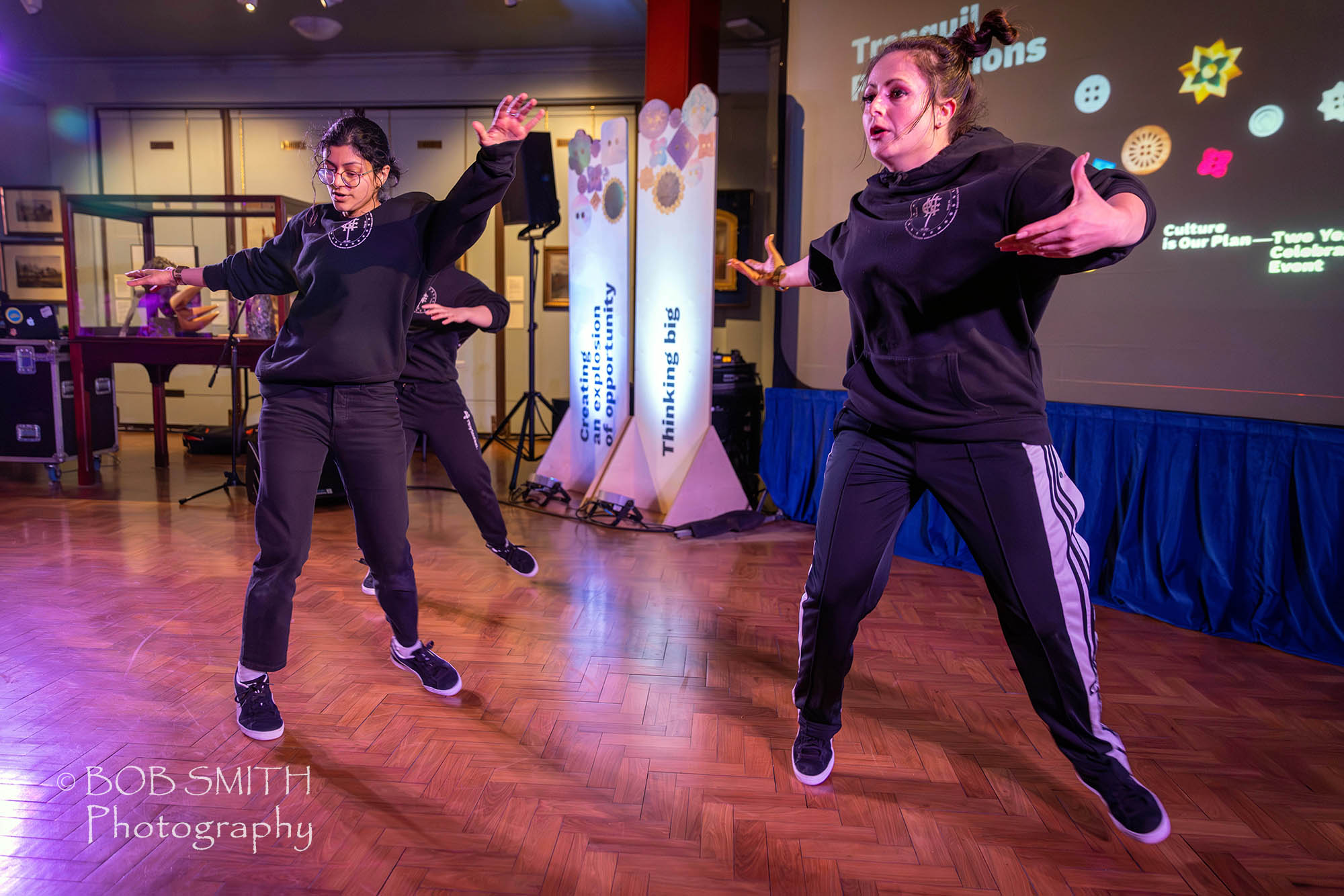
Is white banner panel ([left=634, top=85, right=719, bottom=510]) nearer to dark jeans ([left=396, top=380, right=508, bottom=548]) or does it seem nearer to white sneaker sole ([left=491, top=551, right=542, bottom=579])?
white sneaker sole ([left=491, top=551, right=542, bottom=579])

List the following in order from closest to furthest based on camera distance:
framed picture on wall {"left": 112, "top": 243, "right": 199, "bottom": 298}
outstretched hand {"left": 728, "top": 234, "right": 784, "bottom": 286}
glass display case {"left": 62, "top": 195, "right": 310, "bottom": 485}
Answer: outstretched hand {"left": 728, "top": 234, "right": 784, "bottom": 286}, glass display case {"left": 62, "top": 195, "right": 310, "bottom": 485}, framed picture on wall {"left": 112, "top": 243, "right": 199, "bottom": 298}

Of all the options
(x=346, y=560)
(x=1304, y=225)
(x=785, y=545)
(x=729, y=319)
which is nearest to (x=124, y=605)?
(x=346, y=560)

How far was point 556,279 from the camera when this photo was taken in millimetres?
7859

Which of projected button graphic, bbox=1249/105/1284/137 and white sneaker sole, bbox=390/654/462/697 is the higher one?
projected button graphic, bbox=1249/105/1284/137

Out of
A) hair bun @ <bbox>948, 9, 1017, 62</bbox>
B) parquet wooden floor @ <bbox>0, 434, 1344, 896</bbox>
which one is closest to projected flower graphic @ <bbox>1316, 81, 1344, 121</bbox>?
parquet wooden floor @ <bbox>0, 434, 1344, 896</bbox>

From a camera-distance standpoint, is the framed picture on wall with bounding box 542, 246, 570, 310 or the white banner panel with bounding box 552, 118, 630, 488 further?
the framed picture on wall with bounding box 542, 246, 570, 310

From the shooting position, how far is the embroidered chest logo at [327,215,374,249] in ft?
6.63

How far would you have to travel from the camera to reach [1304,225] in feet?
9.78

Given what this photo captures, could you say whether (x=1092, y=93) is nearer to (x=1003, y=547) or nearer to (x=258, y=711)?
(x=1003, y=547)

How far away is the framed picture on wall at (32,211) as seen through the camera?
8.05 metres

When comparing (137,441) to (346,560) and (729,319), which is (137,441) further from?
(729,319)

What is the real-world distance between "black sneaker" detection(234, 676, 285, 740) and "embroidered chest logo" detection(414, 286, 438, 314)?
4.44 ft

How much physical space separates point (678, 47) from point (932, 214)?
4070mm

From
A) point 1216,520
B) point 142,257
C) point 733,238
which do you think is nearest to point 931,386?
point 1216,520
